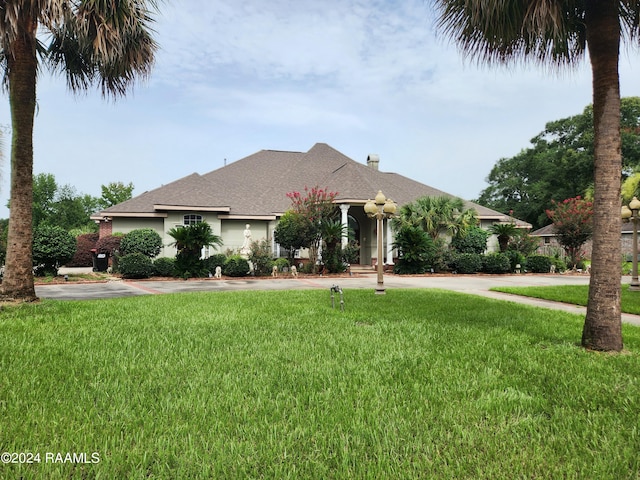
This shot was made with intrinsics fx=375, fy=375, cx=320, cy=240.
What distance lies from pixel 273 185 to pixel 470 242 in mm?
12768

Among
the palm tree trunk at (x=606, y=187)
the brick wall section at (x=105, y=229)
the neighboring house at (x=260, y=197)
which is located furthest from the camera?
the brick wall section at (x=105, y=229)

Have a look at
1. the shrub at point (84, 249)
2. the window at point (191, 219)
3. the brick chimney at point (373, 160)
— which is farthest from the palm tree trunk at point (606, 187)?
the shrub at point (84, 249)

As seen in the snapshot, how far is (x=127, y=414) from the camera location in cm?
303

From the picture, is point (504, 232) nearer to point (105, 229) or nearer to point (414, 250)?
point (414, 250)

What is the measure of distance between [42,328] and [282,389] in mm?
4877

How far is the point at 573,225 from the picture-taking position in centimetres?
2305

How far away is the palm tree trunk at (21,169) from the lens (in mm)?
8594

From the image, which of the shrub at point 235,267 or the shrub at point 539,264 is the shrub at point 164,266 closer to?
the shrub at point 235,267

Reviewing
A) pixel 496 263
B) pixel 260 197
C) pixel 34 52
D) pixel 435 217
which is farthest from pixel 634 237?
pixel 34 52

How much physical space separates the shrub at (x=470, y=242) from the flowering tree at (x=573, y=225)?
19.2 ft

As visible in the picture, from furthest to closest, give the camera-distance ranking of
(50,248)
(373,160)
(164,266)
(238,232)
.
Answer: (373,160)
(238,232)
(164,266)
(50,248)

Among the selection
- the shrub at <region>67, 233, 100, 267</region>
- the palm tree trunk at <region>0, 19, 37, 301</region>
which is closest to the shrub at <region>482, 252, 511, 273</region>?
the palm tree trunk at <region>0, 19, 37, 301</region>

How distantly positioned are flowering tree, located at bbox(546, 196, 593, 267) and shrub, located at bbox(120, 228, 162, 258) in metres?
23.7

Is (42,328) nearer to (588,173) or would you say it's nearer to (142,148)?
(142,148)
